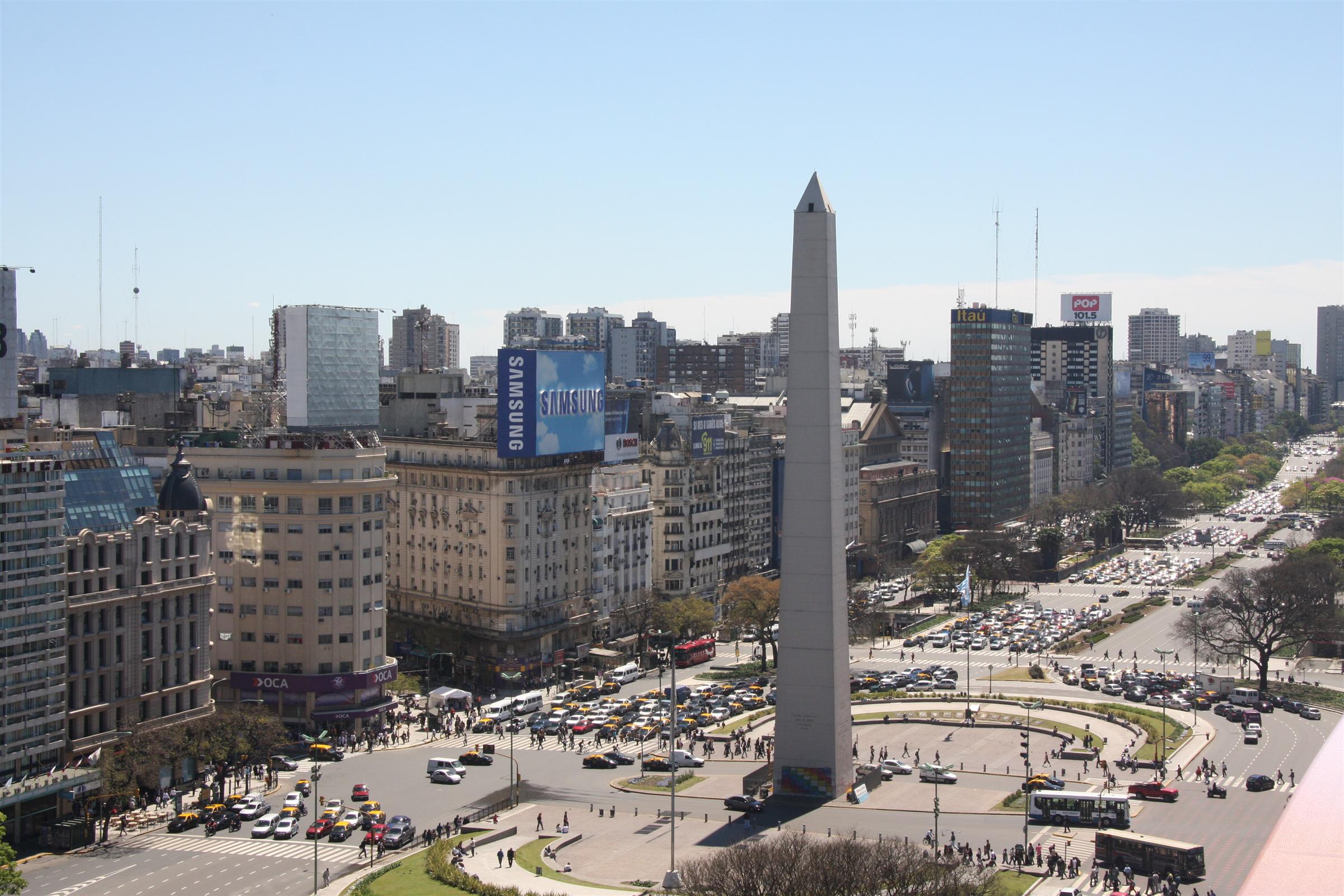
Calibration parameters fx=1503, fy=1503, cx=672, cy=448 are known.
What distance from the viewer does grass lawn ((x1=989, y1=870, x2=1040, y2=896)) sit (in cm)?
4969

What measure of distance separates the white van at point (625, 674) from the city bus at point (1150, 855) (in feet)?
142

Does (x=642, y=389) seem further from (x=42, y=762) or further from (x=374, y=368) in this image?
(x=42, y=762)

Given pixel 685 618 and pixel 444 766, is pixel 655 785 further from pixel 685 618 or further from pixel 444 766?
pixel 685 618

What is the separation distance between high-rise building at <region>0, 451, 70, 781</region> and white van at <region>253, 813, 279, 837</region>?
30.2 feet

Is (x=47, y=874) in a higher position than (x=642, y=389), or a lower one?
lower

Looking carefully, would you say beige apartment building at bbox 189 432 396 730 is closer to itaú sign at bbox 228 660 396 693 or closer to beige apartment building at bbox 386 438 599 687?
itaú sign at bbox 228 660 396 693

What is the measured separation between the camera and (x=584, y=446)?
103812mm

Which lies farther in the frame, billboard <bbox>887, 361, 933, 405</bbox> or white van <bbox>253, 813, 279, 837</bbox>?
billboard <bbox>887, 361, 933, 405</bbox>

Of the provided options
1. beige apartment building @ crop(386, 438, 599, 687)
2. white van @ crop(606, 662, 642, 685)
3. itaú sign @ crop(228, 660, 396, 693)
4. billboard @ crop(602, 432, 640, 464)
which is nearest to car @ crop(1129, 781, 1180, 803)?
white van @ crop(606, 662, 642, 685)

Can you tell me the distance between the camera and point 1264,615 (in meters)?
96.9

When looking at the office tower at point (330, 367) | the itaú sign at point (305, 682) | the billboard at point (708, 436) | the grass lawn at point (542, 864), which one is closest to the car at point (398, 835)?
the grass lawn at point (542, 864)

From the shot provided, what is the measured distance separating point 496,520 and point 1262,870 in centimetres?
9293

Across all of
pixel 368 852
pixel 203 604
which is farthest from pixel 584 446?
pixel 368 852

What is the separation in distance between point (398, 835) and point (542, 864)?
22.9ft
